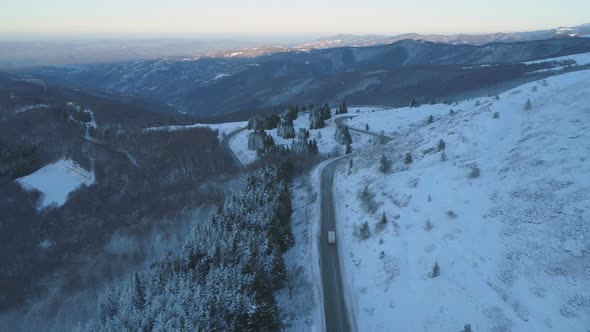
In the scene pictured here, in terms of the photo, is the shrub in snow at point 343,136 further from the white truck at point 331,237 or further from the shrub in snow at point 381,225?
the shrub in snow at point 381,225

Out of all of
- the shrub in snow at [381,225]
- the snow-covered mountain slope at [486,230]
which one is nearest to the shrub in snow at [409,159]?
the snow-covered mountain slope at [486,230]

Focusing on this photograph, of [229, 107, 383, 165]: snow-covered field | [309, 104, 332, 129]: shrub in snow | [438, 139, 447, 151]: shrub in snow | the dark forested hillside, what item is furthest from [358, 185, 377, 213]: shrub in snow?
[309, 104, 332, 129]: shrub in snow

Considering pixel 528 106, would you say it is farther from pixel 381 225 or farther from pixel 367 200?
pixel 381 225

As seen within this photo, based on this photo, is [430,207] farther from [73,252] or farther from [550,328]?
[73,252]

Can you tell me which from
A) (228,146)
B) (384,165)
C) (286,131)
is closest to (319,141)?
(286,131)

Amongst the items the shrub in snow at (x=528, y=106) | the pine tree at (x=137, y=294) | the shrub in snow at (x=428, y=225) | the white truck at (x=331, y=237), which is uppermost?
the shrub in snow at (x=528, y=106)

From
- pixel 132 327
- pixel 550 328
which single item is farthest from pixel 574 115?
pixel 132 327

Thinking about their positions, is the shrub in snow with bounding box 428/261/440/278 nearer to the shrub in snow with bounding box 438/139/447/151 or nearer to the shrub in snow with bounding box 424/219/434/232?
the shrub in snow with bounding box 424/219/434/232
